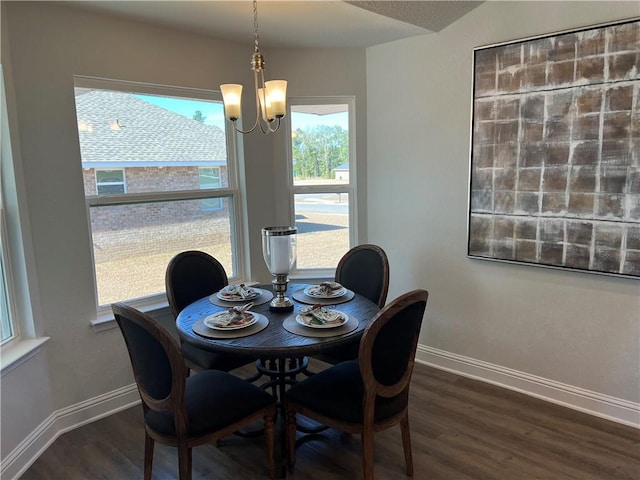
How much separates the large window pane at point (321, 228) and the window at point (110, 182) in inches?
55.1

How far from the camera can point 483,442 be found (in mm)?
2482

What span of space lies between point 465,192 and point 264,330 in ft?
5.94

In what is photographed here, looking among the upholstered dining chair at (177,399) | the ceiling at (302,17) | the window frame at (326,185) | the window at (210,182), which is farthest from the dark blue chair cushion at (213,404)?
the ceiling at (302,17)

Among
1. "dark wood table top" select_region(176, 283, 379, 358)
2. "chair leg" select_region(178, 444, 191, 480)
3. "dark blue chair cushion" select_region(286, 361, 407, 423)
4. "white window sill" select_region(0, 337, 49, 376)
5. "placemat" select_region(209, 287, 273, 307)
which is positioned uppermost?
"placemat" select_region(209, 287, 273, 307)

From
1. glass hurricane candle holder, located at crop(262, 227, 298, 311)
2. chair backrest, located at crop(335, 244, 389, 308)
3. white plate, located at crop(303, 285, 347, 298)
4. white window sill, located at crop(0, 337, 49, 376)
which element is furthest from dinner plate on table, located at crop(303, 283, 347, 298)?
white window sill, located at crop(0, 337, 49, 376)

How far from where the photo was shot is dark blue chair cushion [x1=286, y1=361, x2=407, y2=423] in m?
2.03

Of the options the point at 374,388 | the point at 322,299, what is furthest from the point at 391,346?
the point at 322,299

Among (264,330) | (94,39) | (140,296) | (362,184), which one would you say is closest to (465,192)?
(362,184)

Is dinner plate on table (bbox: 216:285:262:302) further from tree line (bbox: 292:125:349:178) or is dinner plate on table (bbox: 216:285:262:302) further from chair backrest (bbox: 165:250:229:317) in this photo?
tree line (bbox: 292:125:349:178)

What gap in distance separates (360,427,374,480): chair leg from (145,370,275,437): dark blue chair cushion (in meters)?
0.48

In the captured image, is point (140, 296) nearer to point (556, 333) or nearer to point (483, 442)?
point (483, 442)

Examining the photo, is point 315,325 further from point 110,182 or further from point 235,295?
point 110,182

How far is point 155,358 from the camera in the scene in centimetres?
186

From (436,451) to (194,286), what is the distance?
178cm
